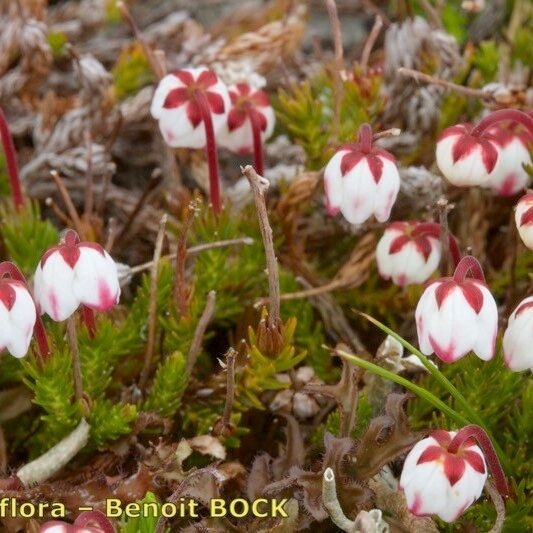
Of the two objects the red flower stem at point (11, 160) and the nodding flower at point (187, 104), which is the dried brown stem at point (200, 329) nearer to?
the nodding flower at point (187, 104)

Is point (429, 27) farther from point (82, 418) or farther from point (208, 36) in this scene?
point (82, 418)

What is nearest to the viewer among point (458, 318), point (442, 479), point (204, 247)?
point (442, 479)

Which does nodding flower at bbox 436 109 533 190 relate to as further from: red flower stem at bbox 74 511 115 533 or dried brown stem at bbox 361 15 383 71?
red flower stem at bbox 74 511 115 533

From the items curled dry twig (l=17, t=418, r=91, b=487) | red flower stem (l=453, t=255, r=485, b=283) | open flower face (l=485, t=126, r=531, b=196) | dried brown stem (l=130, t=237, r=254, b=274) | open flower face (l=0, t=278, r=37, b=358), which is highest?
open flower face (l=0, t=278, r=37, b=358)

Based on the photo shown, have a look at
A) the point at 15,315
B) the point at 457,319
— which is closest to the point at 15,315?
the point at 15,315

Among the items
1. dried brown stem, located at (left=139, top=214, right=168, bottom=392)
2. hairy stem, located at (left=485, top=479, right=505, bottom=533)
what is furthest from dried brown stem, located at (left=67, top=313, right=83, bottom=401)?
hairy stem, located at (left=485, top=479, right=505, bottom=533)

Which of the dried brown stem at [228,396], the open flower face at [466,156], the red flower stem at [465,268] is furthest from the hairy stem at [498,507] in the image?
the open flower face at [466,156]

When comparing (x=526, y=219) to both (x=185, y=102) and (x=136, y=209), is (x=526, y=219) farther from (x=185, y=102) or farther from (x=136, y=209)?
(x=136, y=209)
